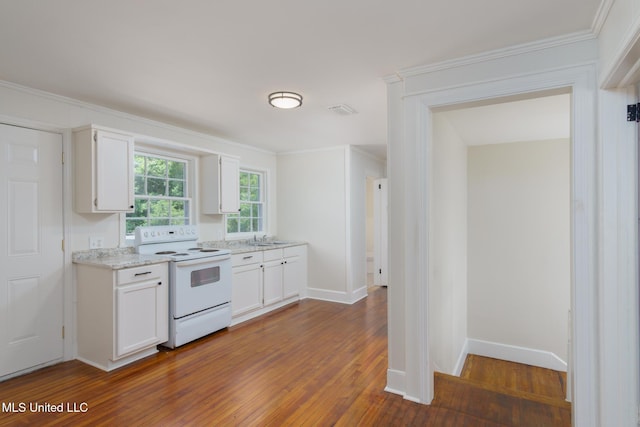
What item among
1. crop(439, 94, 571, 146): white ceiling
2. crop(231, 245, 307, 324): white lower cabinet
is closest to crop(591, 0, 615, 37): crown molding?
crop(439, 94, 571, 146): white ceiling

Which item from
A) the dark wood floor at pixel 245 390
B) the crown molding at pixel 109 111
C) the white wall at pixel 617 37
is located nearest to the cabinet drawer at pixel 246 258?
the dark wood floor at pixel 245 390

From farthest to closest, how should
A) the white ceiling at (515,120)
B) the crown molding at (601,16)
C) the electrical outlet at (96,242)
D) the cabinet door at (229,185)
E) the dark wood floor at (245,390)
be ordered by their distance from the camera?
the cabinet door at (229,185)
the electrical outlet at (96,242)
the white ceiling at (515,120)
the dark wood floor at (245,390)
the crown molding at (601,16)

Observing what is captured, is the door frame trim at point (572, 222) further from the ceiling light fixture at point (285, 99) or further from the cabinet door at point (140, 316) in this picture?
the cabinet door at point (140, 316)

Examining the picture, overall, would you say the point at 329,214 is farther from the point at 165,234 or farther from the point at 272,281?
the point at 165,234

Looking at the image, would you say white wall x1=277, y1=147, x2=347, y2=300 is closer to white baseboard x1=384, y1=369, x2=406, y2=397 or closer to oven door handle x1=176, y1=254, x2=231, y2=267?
oven door handle x1=176, y1=254, x2=231, y2=267

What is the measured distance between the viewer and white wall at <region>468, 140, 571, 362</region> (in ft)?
14.1

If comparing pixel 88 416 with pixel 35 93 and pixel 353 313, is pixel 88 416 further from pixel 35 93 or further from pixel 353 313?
pixel 353 313

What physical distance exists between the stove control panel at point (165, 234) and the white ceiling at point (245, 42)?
4.31 ft

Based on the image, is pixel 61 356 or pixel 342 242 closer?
pixel 61 356

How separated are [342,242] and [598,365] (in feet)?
11.5

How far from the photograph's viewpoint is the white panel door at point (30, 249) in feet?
8.90

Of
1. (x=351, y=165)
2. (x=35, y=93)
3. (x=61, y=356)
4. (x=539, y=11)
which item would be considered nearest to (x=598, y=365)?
(x=539, y=11)

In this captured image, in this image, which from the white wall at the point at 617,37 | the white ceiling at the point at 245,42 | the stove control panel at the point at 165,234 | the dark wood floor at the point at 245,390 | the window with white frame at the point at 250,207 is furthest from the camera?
the window with white frame at the point at 250,207

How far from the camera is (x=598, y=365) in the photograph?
1.83m
